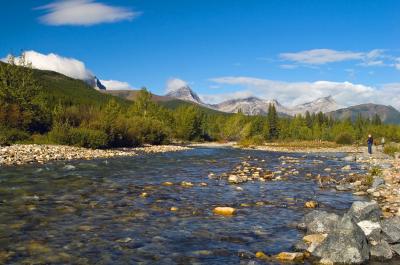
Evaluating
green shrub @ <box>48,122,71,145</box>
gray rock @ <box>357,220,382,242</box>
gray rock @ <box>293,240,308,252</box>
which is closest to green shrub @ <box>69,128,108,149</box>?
green shrub @ <box>48,122,71,145</box>

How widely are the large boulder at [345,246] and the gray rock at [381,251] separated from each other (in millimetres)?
250

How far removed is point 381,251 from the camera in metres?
10.5

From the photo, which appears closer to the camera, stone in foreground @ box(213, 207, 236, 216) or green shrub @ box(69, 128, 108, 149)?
stone in foreground @ box(213, 207, 236, 216)

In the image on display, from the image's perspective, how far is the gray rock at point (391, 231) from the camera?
36.3ft

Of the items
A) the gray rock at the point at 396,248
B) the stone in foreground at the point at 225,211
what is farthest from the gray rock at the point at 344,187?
the gray rock at the point at 396,248

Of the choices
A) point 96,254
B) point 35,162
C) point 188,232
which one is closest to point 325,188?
point 188,232

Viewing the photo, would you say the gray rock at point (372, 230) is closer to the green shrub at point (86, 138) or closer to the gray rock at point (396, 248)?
the gray rock at point (396, 248)

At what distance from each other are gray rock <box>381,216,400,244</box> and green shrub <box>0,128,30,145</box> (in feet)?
122

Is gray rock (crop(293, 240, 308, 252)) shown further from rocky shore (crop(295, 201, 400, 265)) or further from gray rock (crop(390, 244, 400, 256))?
gray rock (crop(390, 244, 400, 256))

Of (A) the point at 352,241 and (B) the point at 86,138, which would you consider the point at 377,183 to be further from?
(B) the point at 86,138

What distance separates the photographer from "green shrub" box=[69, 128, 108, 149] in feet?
150

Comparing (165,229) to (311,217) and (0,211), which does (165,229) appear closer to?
(311,217)

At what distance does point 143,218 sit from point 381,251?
7.72m

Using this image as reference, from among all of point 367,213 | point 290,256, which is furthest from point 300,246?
point 367,213
